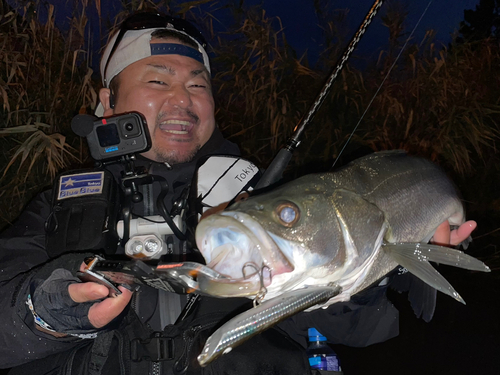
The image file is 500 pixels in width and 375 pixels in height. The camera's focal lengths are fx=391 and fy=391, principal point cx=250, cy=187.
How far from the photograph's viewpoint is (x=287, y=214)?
128 centimetres

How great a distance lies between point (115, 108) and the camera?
2791 millimetres

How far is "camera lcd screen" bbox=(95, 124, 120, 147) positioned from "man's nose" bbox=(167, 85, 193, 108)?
525mm

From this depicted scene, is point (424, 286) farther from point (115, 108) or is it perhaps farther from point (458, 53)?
point (458, 53)

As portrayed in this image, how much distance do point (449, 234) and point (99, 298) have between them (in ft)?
5.75

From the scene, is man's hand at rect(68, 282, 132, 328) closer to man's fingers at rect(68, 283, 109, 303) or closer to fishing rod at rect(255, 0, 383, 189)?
man's fingers at rect(68, 283, 109, 303)

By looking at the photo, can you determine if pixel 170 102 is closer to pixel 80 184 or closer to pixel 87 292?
pixel 80 184

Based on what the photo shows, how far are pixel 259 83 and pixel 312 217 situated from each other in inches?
163

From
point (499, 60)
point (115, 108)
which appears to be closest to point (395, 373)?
point (115, 108)

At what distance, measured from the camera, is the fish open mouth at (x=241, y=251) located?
1.17 m

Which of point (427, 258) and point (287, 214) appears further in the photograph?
point (427, 258)

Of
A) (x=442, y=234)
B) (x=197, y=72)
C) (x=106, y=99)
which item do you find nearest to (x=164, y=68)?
(x=197, y=72)

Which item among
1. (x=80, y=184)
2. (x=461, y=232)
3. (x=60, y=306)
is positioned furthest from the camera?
(x=461, y=232)

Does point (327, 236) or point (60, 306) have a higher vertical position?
point (327, 236)

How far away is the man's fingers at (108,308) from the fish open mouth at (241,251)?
0.50 meters
